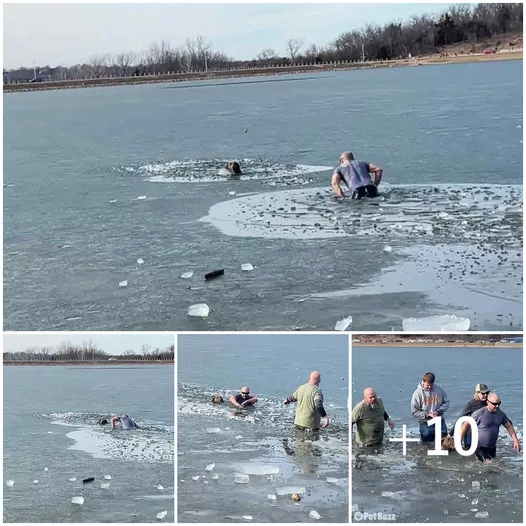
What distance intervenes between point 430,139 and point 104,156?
350cm

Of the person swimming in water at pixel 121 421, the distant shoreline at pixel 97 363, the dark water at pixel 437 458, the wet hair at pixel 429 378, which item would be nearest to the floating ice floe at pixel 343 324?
the dark water at pixel 437 458

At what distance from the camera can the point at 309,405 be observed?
739 centimetres

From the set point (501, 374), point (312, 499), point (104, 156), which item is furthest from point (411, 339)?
point (104, 156)

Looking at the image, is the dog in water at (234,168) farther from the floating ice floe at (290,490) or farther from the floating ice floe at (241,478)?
the floating ice floe at (290,490)

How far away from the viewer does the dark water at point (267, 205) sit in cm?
762

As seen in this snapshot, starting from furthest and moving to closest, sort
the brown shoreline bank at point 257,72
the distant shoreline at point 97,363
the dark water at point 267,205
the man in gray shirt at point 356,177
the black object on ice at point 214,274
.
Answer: the brown shoreline bank at point 257,72
the man in gray shirt at point 356,177
the black object on ice at point 214,274
the dark water at point 267,205
the distant shoreline at point 97,363

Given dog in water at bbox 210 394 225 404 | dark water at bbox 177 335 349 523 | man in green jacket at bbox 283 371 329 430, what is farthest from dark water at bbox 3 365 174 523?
man in green jacket at bbox 283 371 329 430

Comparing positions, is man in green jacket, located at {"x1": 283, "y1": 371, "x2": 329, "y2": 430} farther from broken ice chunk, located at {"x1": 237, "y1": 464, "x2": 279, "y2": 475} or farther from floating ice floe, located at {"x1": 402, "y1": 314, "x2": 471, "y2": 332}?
floating ice floe, located at {"x1": 402, "y1": 314, "x2": 471, "y2": 332}

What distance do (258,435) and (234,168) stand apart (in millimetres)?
3394

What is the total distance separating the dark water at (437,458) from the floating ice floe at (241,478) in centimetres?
79

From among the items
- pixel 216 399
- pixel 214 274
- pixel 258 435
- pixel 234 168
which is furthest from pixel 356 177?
pixel 258 435

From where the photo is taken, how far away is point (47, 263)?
830 centimetres

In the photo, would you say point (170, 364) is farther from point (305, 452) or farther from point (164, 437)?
point (305, 452)

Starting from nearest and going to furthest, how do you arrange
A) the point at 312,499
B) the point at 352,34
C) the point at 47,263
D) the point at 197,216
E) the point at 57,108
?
the point at 312,499 < the point at 47,263 < the point at 197,216 < the point at 352,34 < the point at 57,108
